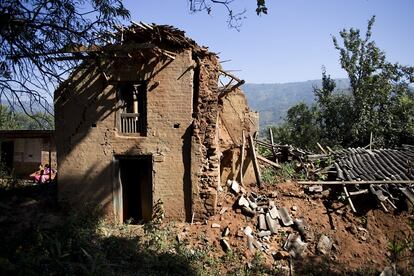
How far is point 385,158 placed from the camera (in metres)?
13.6

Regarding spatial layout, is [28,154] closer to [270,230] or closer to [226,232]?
[226,232]

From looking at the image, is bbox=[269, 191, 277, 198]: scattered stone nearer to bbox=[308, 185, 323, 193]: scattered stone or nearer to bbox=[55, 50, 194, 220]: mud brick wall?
bbox=[308, 185, 323, 193]: scattered stone

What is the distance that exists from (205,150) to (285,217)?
305 centimetres

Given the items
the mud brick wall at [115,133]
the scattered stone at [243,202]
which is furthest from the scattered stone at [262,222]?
the mud brick wall at [115,133]

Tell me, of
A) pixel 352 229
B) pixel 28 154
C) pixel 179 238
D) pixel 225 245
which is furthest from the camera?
pixel 28 154

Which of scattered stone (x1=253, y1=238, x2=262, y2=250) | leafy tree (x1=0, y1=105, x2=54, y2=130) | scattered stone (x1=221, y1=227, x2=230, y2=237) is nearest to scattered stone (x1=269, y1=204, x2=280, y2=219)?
scattered stone (x1=253, y1=238, x2=262, y2=250)

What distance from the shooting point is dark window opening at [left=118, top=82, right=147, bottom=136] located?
35.3ft

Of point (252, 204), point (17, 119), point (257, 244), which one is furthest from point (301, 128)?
point (17, 119)

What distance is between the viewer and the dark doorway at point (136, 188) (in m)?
11.0

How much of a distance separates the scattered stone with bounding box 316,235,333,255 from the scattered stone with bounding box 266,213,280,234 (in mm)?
1196

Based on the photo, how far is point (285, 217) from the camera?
1065cm

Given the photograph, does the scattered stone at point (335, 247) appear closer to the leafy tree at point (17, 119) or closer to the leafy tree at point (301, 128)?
the leafy tree at point (17, 119)

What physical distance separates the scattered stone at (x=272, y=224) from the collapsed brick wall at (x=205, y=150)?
61.7 inches

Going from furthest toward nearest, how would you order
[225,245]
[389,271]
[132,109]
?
[132,109] → [225,245] → [389,271]
